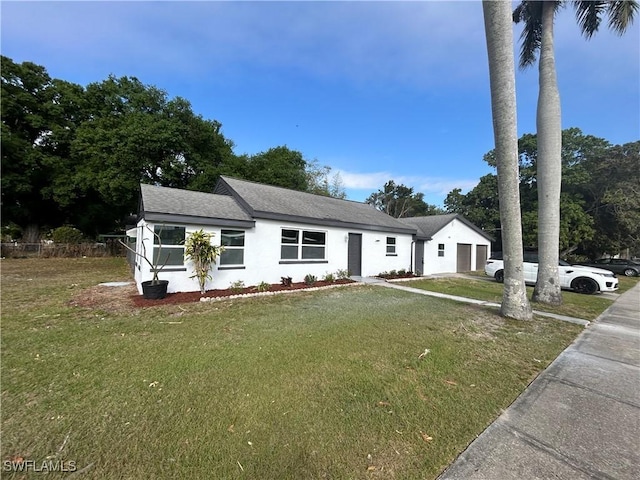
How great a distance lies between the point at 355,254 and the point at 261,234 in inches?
198

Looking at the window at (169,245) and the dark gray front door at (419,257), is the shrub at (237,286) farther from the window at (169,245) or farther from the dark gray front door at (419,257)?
the dark gray front door at (419,257)

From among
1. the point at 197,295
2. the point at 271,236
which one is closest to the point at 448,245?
the point at 271,236

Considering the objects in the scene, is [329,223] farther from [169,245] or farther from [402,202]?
[402,202]

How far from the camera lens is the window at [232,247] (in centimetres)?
881

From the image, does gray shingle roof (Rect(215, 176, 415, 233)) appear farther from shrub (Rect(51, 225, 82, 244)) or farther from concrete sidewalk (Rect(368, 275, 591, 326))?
shrub (Rect(51, 225, 82, 244))

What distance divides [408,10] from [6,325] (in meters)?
13.1

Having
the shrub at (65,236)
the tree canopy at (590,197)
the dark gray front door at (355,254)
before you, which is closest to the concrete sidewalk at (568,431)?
the dark gray front door at (355,254)

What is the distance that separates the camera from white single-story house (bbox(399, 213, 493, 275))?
15.6 m

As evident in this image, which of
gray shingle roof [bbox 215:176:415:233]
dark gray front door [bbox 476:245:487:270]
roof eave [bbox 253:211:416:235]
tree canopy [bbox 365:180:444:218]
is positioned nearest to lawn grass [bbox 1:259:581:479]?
roof eave [bbox 253:211:416:235]

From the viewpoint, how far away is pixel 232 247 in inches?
354

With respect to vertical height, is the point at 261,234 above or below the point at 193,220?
below

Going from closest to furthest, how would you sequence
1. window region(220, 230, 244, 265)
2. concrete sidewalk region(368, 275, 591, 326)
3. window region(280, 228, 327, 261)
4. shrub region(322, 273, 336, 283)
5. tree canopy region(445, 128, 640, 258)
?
concrete sidewalk region(368, 275, 591, 326), window region(220, 230, 244, 265), window region(280, 228, 327, 261), shrub region(322, 273, 336, 283), tree canopy region(445, 128, 640, 258)

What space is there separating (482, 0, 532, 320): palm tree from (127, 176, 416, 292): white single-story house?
21.3ft

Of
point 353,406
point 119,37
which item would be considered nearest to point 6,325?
point 353,406
